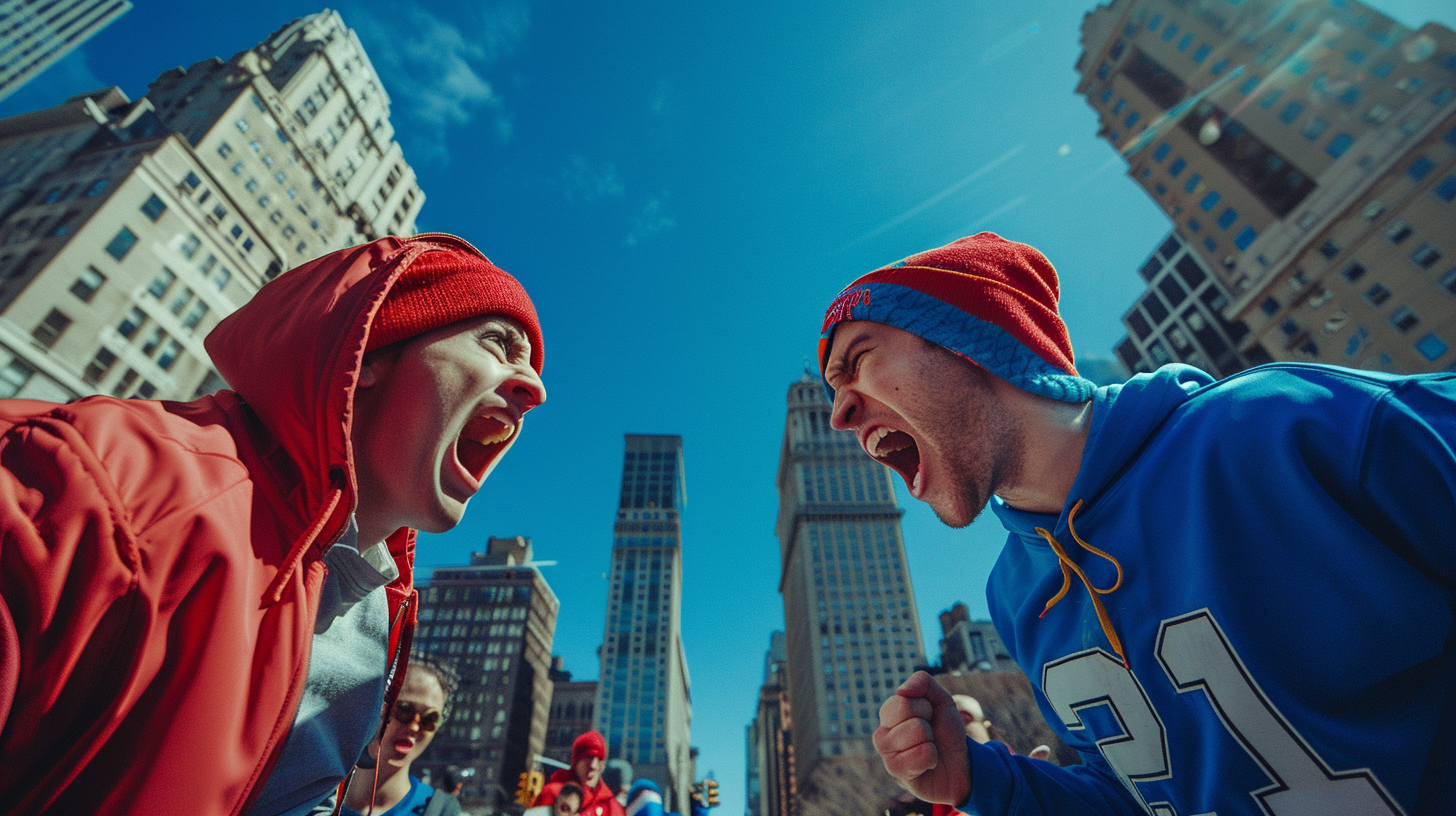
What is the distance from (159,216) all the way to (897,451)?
49.3 meters

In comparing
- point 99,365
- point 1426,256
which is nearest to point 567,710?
point 99,365

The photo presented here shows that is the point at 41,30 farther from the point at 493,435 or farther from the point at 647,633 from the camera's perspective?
the point at 647,633

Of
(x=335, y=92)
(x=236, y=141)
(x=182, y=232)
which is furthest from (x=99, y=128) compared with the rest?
(x=335, y=92)

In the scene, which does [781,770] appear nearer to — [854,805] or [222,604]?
[854,805]

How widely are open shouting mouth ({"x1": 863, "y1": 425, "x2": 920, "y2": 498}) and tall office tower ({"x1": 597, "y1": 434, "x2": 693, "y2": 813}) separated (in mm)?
106695

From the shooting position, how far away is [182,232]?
117 feet

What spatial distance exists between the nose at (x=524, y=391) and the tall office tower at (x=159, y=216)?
37657 millimetres

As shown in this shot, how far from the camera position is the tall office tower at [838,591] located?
7725cm

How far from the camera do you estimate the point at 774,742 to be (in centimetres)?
13675

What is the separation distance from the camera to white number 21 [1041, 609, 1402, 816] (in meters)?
1.38

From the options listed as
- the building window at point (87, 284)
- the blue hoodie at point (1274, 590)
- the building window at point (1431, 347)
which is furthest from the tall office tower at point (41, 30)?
the building window at point (1431, 347)

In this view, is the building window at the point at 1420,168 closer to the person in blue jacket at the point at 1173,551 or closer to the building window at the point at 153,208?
the person in blue jacket at the point at 1173,551

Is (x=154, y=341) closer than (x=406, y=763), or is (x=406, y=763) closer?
(x=406, y=763)

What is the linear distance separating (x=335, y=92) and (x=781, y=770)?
131784mm
